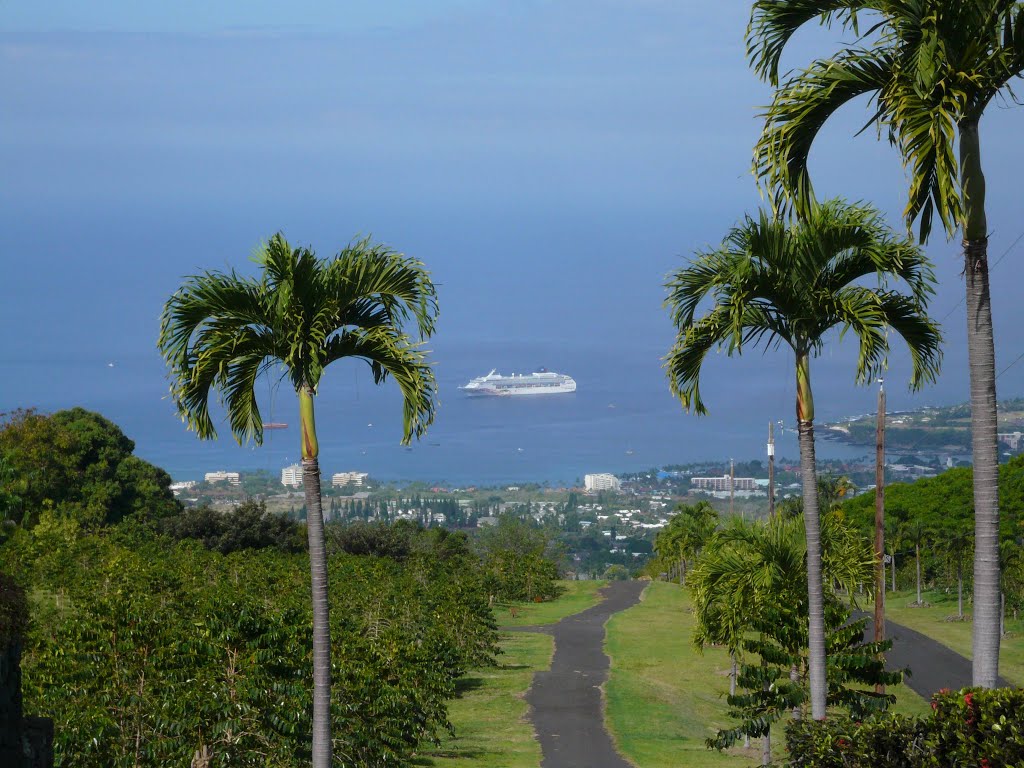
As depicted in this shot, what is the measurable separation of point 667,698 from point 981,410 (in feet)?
66.6

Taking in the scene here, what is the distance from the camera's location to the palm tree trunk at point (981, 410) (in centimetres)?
719

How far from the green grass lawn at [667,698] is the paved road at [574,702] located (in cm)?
34

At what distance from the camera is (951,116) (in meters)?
7.05

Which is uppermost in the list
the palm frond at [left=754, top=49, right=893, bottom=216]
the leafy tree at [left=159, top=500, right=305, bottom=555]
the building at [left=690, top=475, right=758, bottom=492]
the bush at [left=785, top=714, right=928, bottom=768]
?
the palm frond at [left=754, top=49, right=893, bottom=216]

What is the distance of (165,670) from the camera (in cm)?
1454

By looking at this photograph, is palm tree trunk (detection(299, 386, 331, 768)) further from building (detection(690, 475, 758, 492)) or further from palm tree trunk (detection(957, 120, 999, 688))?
building (detection(690, 475, 758, 492))

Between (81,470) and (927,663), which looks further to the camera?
(81,470)

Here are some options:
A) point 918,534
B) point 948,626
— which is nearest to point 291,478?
point 918,534

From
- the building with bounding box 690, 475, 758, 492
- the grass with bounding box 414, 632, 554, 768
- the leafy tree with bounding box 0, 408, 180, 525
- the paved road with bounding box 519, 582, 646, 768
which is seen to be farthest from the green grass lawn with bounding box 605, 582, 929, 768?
the building with bounding box 690, 475, 758, 492

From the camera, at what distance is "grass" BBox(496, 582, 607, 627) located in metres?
45.1

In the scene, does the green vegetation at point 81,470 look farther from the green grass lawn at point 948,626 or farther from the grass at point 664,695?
the green grass lawn at point 948,626

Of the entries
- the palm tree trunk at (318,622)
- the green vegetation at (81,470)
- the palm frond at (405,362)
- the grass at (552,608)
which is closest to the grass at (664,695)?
the grass at (552,608)

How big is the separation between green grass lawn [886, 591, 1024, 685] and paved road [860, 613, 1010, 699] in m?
0.65

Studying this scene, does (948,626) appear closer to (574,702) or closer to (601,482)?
(574,702)
